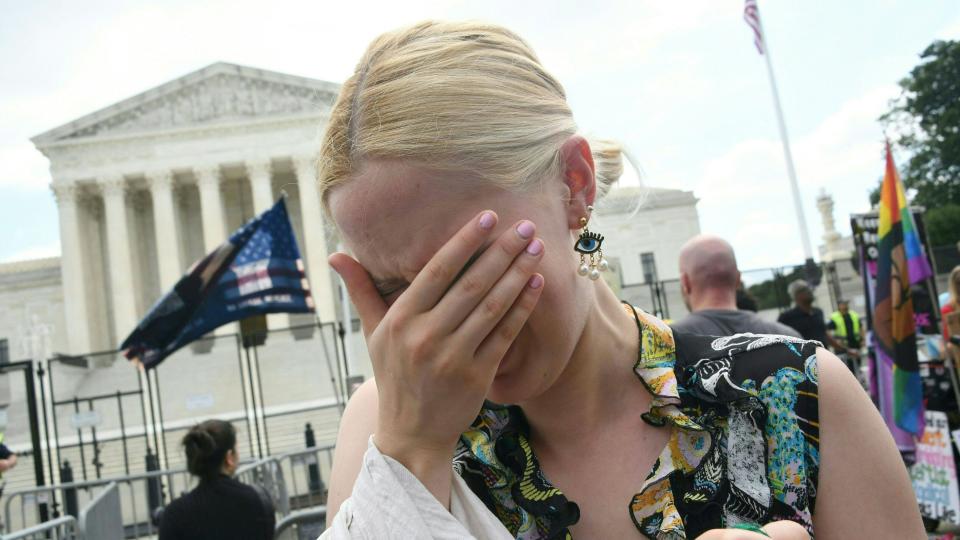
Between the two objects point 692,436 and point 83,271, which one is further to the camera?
point 83,271

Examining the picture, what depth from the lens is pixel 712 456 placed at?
135 centimetres

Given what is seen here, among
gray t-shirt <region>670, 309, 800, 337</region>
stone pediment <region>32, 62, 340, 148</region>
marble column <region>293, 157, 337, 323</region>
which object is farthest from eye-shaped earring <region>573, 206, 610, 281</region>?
stone pediment <region>32, 62, 340, 148</region>

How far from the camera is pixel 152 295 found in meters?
49.0

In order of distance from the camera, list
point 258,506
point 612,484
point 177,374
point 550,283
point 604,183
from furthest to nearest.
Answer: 1. point 177,374
2. point 258,506
3. point 604,183
4. point 612,484
5. point 550,283

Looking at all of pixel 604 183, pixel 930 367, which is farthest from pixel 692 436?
pixel 930 367

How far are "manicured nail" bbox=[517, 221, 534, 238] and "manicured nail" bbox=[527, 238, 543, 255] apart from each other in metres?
0.01

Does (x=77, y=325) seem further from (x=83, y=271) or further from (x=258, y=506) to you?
(x=258, y=506)

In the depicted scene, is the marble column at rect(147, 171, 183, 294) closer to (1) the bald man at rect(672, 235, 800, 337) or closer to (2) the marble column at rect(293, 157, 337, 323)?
(2) the marble column at rect(293, 157, 337, 323)

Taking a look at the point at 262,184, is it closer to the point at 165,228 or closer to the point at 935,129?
the point at 165,228

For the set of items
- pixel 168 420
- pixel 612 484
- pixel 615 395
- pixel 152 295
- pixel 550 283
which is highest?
pixel 152 295

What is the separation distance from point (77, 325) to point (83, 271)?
3.17 m

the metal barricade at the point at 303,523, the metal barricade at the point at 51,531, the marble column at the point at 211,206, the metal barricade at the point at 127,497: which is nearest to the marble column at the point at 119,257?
the marble column at the point at 211,206

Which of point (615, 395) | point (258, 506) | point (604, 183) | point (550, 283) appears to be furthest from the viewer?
point (258, 506)

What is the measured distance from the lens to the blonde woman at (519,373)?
1.12 meters
